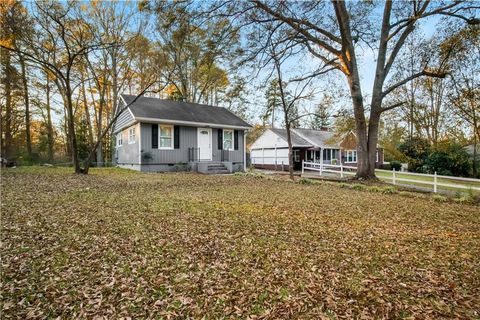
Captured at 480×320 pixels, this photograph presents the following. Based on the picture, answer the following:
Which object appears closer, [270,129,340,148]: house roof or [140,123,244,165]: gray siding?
[140,123,244,165]: gray siding

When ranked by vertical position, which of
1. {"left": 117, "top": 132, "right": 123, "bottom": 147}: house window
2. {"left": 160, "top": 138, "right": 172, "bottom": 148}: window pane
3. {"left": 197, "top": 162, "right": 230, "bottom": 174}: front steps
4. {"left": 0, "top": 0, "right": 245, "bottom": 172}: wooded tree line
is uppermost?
{"left": 0, "top": 0, "right": 245, "bottom": 172}: wooded tree line

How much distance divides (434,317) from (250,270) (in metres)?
1.71

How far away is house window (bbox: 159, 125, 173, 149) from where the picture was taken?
15570mm

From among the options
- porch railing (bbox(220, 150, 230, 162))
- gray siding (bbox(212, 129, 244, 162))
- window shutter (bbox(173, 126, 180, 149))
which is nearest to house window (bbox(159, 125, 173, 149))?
window shutter (bbox(173, 126, 180, 149))

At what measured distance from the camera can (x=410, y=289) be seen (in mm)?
2623

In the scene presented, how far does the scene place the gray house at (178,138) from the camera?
15062 mm

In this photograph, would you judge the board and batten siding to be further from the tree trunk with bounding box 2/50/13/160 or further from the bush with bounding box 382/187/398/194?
the bush with bounding box 382/187/398/194

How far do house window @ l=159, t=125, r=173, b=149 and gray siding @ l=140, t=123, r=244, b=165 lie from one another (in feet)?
1.13

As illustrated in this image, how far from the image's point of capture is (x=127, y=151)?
17234 millimetres

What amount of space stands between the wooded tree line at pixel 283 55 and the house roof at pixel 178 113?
6.10ft

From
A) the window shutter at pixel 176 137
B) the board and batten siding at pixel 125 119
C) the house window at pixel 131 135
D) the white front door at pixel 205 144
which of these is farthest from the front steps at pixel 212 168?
the board and batten siding at pixel 125 119

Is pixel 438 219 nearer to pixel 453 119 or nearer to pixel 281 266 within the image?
pixel 281 266

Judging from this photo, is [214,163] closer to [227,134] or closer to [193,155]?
[193,155]

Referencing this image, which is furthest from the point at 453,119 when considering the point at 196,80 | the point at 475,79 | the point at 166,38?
the point at 196,80
